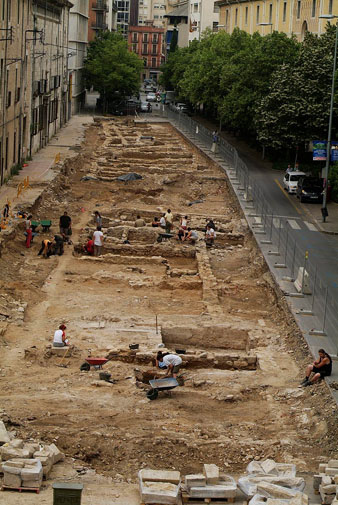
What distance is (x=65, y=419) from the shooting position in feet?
60.6

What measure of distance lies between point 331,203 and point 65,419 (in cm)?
3379

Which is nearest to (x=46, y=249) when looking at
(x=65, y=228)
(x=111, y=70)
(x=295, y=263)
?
(x=65, y=228)

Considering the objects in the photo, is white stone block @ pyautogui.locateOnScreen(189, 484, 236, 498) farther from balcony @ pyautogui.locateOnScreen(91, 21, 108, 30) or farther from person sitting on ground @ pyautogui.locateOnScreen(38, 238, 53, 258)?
balcony @ pyautogui.locateOnScreen(91, 21, 108, 30)

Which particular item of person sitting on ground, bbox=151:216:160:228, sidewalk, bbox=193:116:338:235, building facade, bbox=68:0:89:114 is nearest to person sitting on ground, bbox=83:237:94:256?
person sitting on ground, bbox=151:216:160:228

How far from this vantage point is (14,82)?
51.0m

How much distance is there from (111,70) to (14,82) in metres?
53.2

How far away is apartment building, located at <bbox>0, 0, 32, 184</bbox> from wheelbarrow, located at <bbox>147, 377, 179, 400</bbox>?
27.0m

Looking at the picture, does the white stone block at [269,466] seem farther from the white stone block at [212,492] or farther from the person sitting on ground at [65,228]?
the person sitting on ground at [65,228]

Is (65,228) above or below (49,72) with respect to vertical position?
below

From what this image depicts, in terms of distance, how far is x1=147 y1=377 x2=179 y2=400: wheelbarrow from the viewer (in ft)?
67.6

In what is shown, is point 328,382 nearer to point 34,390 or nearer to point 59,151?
point 34,390

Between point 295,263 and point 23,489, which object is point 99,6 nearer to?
point 295,263

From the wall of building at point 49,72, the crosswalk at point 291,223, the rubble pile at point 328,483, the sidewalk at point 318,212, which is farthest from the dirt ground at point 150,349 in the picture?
the wall of building at point 49,72

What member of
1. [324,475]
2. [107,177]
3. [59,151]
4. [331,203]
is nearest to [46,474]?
[324,475]
